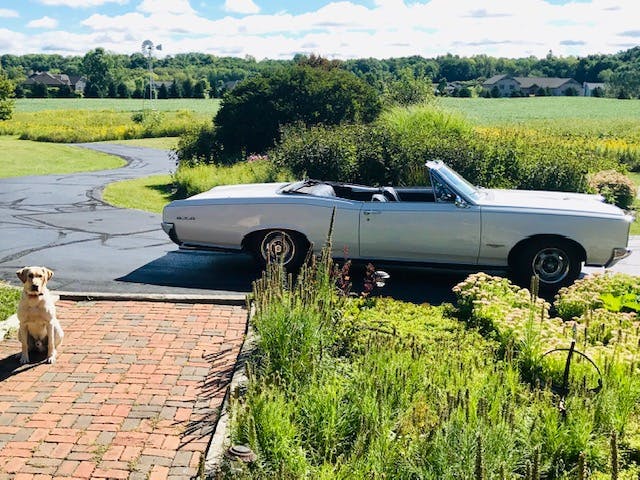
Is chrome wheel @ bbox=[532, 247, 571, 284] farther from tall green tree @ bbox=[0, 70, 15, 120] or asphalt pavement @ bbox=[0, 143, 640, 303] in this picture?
tall green tree @ bbox=[0, 70, 15, 120]

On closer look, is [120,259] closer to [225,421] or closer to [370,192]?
[370,192]

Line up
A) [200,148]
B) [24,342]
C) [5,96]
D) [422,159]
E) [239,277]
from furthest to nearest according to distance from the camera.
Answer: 1. [5,96]
2. [200,148]
3. [422,159]
4. [239,277]
5. [24,342]

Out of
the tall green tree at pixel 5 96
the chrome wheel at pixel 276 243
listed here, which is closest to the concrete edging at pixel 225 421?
the chrome wheel at pixel 276 243

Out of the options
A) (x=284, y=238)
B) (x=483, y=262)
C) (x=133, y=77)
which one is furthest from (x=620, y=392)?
(x=133, y=77)

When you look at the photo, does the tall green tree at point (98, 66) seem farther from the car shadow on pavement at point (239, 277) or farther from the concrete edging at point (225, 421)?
the concrete edging at point (225, 421)

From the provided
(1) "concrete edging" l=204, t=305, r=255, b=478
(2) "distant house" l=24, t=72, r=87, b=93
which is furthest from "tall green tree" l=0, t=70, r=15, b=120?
(2) "distant house" l=24, t=72, r=87, b=93

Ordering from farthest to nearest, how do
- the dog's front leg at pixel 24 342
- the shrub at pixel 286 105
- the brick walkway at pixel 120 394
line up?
1. the shrub at pixel 286 105
2. the dog's front leg at pixel 24 342
3. the brick walkway at pixel 120 394

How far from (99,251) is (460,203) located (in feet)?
18.2

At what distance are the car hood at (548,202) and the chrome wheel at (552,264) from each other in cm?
54

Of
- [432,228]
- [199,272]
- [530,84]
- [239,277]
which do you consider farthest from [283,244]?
[530,84]

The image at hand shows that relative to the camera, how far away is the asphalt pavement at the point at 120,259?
8.74 meters

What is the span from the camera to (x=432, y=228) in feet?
27.9

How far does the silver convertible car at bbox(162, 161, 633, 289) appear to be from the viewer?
27.4ft

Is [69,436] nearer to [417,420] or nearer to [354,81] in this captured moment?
[417,420]
